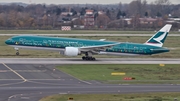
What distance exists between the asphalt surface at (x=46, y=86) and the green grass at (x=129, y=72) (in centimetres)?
216

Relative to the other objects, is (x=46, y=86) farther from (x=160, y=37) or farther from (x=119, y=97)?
(x=160, y=37)

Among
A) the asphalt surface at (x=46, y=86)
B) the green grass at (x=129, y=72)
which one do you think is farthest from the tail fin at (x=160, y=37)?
the asphalt surface at (x=46, y=86)

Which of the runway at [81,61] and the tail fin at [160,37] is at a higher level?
the tail fin at [160,37]

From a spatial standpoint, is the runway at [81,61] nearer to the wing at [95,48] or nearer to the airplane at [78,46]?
the airplane at [78,46]

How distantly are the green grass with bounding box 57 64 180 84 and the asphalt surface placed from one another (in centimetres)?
216

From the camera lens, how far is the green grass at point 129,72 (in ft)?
171

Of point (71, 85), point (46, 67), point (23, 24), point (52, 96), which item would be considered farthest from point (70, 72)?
point (23, 24)

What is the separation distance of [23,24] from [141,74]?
127 m

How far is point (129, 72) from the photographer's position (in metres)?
58.1

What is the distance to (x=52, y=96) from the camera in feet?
135

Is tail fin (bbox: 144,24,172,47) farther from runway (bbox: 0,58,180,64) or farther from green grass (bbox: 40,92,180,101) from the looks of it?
green grass (bbox: 40,92,180,101)

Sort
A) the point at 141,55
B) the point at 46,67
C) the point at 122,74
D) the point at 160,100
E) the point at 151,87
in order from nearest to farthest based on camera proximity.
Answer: the point at 160,100, the point at 151,87, the point at 122,74, the point at 46,67, the point at 141,55

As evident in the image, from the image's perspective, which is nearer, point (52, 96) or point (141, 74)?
point (52, 96)

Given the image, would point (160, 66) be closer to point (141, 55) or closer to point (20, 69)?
point (141, 55)
